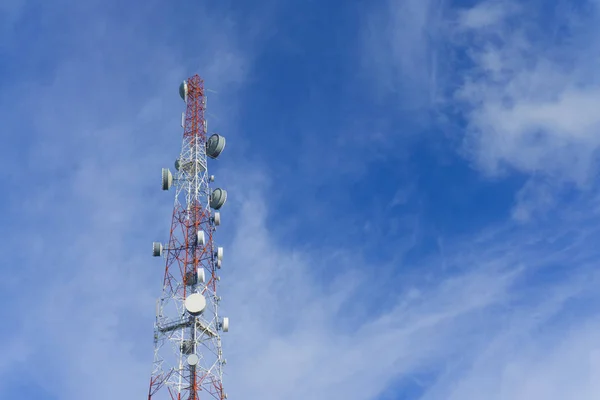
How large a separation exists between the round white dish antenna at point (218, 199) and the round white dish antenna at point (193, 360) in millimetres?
13991

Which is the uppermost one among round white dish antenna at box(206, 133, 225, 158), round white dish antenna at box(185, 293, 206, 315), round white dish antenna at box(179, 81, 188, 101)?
round white dish antenna at box(179, 81, 188, 101)

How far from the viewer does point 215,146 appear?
63.7 meters

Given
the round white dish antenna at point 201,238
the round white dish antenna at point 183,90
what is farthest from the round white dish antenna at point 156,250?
the round white dish antenna at point 183,90

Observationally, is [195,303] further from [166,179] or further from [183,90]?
[183,90]

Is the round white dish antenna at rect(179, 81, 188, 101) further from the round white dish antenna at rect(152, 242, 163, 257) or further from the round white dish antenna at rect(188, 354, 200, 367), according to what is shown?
the round white dish antenna at rect(188, 354, 200, 367)

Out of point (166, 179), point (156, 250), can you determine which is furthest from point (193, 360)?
point (166, 179)

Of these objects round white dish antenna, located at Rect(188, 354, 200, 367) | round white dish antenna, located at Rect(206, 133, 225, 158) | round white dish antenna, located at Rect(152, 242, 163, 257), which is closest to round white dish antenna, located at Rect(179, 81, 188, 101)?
round white dish antenna, located at Rect(206, 133, 225, 158)

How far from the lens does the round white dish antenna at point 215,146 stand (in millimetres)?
63688

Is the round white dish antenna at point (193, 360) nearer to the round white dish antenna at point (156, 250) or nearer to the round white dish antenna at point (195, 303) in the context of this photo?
the round white dish antenna at point (195, 303)

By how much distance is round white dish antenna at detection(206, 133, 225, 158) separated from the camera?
6369 centimetres

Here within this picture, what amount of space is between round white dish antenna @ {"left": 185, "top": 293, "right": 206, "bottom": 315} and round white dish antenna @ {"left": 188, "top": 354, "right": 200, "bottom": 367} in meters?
3.35

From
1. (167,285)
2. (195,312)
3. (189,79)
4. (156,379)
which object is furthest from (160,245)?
(189,79)

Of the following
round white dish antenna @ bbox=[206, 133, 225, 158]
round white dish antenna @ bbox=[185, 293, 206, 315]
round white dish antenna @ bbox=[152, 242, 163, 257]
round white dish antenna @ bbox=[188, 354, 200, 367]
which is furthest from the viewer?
round white dish antenna @ bbox=[206, 133, 225, 158]

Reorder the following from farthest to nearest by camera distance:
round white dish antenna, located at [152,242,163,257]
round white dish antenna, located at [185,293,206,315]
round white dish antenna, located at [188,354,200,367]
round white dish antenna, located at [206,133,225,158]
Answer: round white dish antenna, located at [206,133,225,158]
round white dish antenna, located at [152,242,163,257]
round white dish antenna, located at [185,293,206,315]
round white dish antenna, located at [188,354,200,367]
